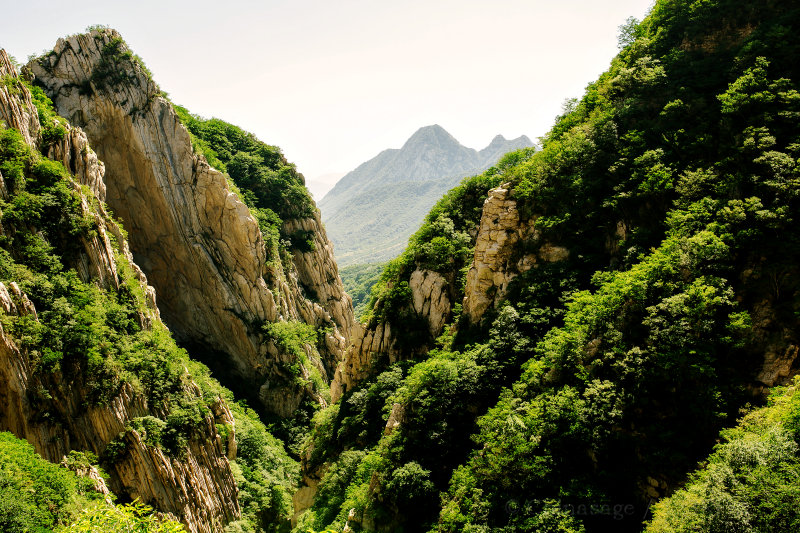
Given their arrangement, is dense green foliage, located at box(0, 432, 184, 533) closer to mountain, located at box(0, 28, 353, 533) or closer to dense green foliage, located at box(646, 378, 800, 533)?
mountain, located at box(0, 28, 353, 533)

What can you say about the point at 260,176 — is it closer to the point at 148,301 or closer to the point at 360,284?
the point at 148,301

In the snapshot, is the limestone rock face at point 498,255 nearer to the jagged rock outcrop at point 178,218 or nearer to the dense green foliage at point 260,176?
the jagged rock outcrop at point 178,218

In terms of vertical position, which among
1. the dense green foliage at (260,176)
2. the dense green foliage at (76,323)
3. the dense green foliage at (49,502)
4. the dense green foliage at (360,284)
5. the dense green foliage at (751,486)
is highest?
the dense green foliage at (260,176)

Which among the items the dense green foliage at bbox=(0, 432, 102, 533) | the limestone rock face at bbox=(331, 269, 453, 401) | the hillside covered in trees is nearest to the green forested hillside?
the hillside covered in trees

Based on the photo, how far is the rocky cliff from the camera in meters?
26.9

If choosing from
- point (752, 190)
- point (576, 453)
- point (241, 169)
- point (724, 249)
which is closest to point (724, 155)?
point (752, 190)

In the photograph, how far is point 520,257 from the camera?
3400cm

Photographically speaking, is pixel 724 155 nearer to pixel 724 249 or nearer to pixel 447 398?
pixel 724 249

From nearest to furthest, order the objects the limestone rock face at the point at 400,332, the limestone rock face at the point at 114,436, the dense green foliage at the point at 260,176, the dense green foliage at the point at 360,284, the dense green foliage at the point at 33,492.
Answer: the dense green foliage at the point at 33,492 → the limestone rock face at the point at 114,436 → the limestone rock face at the point at 400,332 → the dense green foliage at the point at 260,176 → the dense green foliage at the point at 360,284

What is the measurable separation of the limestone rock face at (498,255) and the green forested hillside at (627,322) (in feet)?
2.83

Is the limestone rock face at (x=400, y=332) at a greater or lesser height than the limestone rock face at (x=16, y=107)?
lesser

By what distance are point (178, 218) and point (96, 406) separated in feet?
105

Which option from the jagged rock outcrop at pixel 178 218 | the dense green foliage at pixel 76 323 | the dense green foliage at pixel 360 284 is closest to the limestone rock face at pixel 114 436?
the dense green foliage at pixel 76 323

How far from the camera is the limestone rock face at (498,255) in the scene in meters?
33.7
